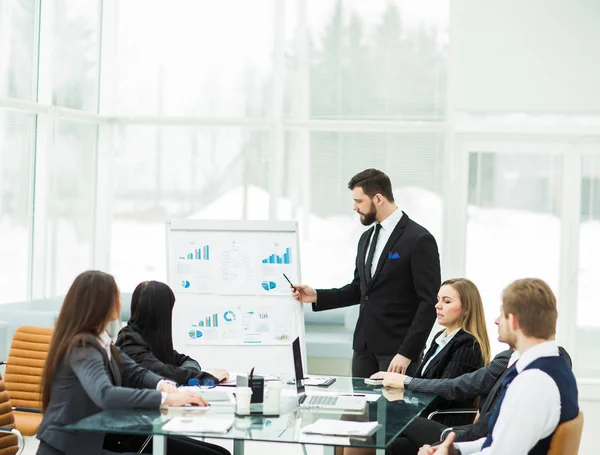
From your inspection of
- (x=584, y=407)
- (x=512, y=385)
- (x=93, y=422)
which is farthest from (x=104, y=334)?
(x=584, y=407)

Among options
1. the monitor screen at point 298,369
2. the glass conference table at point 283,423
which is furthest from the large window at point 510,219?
Result: the glass conference table at point 283,423

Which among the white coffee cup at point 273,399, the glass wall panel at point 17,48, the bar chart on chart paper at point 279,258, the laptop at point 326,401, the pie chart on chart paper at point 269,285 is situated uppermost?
the glass wall panel at point 17,48

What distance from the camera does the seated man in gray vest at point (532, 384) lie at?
296cm

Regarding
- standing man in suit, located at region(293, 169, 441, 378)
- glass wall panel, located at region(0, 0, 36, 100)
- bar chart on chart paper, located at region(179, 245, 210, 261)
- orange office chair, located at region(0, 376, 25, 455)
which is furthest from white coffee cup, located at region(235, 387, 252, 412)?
glass wall panel, located at region(0, 0, 36, 100)

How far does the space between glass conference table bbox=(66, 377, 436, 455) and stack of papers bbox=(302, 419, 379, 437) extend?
2cm

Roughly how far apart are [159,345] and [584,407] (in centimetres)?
559

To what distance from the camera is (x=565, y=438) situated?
2.98m

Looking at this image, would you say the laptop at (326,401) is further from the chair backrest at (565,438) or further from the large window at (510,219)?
the large window at (510,219)

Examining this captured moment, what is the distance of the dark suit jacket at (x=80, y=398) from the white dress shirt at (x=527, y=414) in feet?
4.75

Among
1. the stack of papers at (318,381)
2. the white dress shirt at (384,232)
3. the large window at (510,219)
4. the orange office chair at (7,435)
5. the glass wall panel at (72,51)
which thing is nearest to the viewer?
the orange office chair at (7,435)

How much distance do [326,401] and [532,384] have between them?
1244 millimetres

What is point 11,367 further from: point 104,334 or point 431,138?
point 431,138

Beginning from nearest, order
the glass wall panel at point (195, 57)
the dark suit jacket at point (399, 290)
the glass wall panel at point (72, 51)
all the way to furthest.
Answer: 1. the dark suit jacket at point (399, 290)
2. the glass wall panel at point (72, 51)
3. the glass wall panel at point (195, 57)

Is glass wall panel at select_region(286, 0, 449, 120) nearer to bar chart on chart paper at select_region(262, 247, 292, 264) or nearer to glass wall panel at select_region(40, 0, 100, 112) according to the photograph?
glass wall panel at select_region(40, 0, 100, 112)
